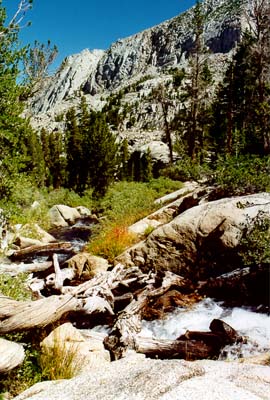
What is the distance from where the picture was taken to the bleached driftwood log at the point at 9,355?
14.5 feet

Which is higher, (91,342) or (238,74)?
(238,74)

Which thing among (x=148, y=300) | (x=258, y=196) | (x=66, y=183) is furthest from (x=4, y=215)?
(x=66, y=183)

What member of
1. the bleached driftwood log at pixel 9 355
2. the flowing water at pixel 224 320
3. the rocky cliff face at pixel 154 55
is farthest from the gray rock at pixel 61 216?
the rocky cliff face at pixel 154 55

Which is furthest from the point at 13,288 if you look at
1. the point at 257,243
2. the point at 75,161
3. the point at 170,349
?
the point at 75,161

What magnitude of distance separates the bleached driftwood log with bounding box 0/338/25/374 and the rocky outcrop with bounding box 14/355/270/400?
718mm

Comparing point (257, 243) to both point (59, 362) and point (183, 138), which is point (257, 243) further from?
point (183, 138)

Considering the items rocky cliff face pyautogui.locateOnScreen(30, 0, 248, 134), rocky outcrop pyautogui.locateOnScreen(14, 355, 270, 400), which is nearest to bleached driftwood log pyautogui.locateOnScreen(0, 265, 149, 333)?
rocky outcrop pyautogui.locateOnScreen(14, 355, 270, 400)

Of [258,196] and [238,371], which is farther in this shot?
[258,196]

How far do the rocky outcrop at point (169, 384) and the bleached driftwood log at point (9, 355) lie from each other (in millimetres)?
718

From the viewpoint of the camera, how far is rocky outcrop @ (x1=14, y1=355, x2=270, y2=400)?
2.84 meters

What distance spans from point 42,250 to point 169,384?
12479 mm

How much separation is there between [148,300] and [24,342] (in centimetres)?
357

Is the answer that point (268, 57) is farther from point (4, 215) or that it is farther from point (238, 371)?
point (238, 371)

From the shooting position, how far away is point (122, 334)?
6156 millimetres
